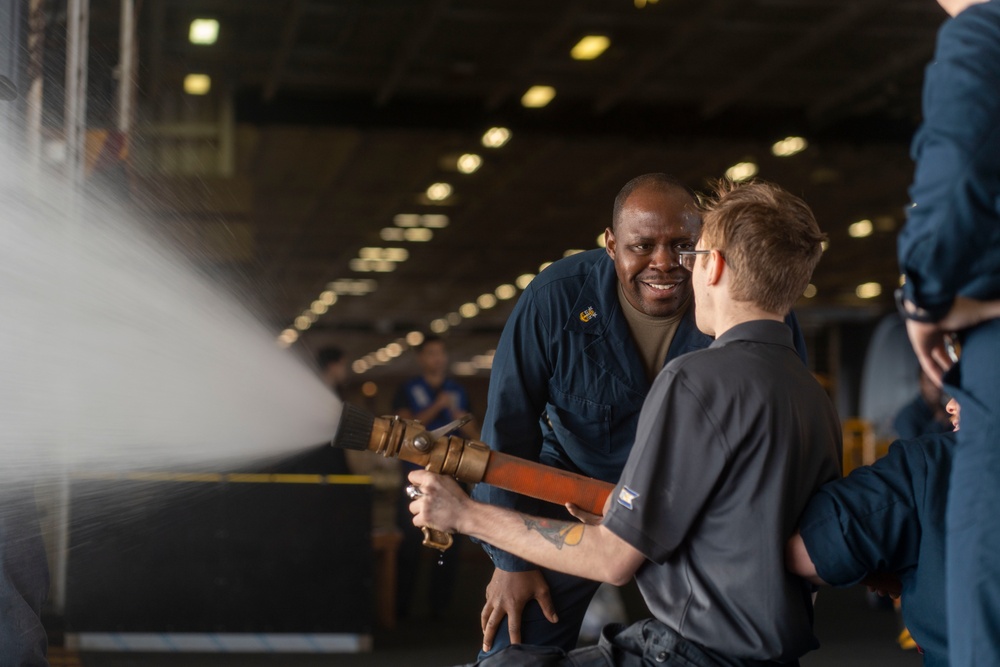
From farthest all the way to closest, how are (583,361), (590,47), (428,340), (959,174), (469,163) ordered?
(469,163), (590,47), (428,340), (583,361), (959,174)

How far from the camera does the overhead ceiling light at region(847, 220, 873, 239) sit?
72.7ft

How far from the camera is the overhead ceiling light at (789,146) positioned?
48.7ft

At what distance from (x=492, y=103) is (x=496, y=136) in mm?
676

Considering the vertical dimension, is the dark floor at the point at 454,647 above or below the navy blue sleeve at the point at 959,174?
below

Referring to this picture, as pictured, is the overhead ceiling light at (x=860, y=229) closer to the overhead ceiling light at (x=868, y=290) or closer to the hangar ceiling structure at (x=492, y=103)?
the hangar ceiling structure at (x=492, y=103)

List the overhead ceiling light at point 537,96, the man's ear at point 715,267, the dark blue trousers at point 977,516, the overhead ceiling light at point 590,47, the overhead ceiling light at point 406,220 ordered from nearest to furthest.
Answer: the dark blue trousers at point 977,516 < the man's ear at point 715,267 < the overhead ceiling light at point 590,47 < the overhead ceiling light at point 537,96 < the overhead ceiling light at point 406,220

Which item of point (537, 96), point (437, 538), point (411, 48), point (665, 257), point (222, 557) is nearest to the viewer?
point (437, 538)

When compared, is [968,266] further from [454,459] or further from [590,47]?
[590,47]

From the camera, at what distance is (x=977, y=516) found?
1.63 m

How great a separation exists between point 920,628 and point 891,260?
26058 millimetres

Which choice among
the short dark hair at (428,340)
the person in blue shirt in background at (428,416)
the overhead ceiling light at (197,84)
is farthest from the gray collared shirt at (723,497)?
the overhead ceiling light at (197,84)

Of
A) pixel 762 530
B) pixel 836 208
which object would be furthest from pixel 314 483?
pixel 836 208

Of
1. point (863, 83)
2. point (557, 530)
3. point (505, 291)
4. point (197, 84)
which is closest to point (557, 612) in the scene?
point (557, 530)

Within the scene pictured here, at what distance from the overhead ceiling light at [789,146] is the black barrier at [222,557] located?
32.5 ft
